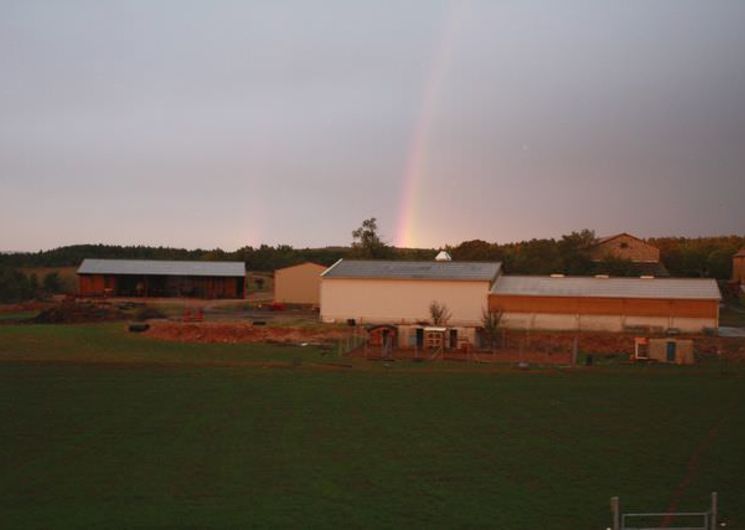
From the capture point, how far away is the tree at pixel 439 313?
39531 mm

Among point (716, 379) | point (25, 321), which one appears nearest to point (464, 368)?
point (716, 379)

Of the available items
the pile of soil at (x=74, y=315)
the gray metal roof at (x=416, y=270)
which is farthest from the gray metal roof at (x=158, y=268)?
the gray metal roof at (x=416, y=270)

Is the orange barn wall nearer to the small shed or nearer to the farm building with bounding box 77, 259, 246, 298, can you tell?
the small shed

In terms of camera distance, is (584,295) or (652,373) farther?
(584,295)

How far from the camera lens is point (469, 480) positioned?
46.1 ft

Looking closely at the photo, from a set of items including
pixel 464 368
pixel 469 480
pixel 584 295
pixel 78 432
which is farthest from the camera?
pixel 584 295

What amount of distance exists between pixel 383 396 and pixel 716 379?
11.4 metres

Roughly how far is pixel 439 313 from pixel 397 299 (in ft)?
10.3

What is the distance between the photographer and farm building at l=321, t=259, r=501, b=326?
135 feet

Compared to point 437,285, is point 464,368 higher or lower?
lower

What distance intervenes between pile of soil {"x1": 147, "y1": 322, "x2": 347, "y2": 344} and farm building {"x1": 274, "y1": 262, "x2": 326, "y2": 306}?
16638mm

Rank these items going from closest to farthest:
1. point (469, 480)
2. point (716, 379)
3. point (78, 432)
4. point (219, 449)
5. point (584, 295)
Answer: point (469, 480) → point (219, 449) → point (78, 432) → point (716, 379) → point (584, 295)

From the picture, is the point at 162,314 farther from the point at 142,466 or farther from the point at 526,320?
the point at 142,466

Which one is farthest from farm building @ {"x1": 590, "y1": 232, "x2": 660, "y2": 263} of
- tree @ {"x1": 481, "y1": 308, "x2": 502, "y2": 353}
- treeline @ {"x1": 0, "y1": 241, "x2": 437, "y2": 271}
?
tree @ {"x1": 481, "y1": 308, "x2": 502, "y2": 353}
